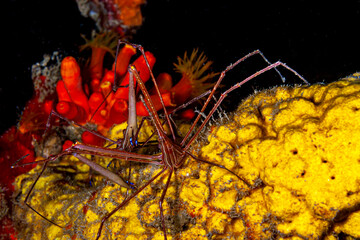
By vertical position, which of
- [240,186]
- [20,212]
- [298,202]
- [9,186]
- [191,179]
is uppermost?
[9,186]

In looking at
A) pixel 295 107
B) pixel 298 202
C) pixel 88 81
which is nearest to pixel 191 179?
pixel 298 202

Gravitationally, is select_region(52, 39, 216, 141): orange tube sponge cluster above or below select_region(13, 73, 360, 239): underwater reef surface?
above

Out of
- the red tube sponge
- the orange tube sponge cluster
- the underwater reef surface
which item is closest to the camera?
the underwater reef surface

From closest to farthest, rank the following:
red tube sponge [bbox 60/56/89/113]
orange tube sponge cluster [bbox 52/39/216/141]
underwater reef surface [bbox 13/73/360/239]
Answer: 1. underwater reef surface [bbox 13/73/360/239]
2. orange tube sponge cluster [bbox 52/39/216/141]
3. red tube sponge [bbox 60/56/89/113]

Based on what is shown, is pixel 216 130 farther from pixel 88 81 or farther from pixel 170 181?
pixel 88 81

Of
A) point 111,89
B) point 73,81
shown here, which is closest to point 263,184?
point 111,89

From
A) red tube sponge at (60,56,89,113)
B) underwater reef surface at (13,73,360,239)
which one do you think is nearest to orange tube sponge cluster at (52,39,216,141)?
red tube sponge at (60,56,89,113)

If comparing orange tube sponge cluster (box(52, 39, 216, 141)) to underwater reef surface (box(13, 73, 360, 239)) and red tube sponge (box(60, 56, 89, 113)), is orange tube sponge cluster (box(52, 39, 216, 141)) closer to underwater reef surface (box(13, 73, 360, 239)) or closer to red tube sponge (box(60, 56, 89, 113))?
red tube sponge (box(60, 56, 89, 113))

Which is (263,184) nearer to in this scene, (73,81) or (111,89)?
(111,89)

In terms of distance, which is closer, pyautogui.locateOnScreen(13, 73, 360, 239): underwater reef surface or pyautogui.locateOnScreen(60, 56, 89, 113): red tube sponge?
pyautogui.locateOnScreen(13, 73, 360, 239): underwater reef surface
